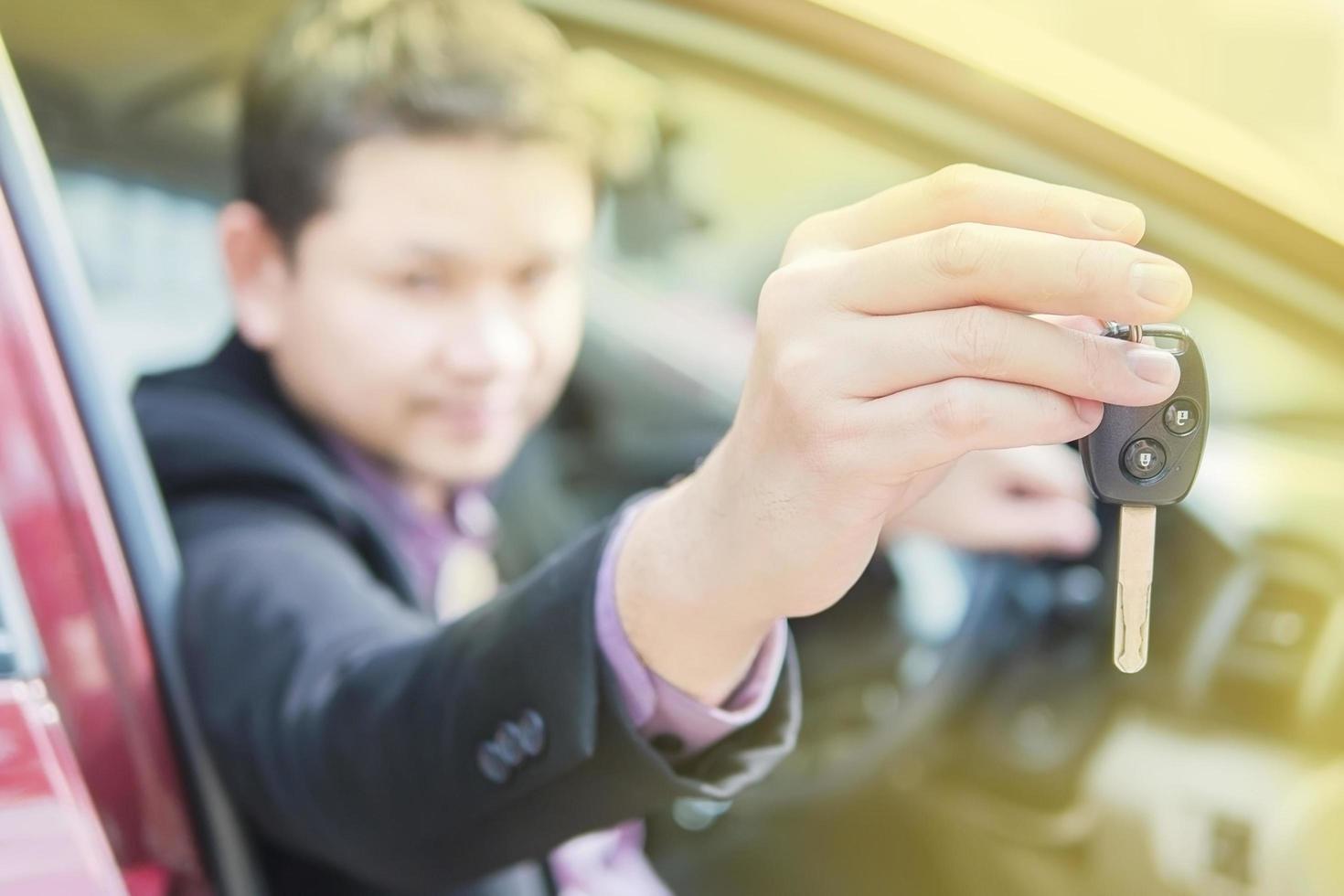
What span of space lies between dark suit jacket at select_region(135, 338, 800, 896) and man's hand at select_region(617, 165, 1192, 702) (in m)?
0.17

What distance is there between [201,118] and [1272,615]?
3.69ft

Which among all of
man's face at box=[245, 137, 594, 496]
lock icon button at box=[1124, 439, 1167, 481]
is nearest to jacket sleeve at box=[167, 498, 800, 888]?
man's face at box=[245, 137, 594, 496]

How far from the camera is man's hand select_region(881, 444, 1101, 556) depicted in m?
1.27

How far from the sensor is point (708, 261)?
128 centimetres

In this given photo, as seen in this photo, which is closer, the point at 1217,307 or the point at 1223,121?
the point at 1223,121

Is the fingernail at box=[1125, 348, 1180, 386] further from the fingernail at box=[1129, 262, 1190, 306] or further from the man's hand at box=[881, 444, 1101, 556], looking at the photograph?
the man's hand at box=[881, 444, 1101, 556]

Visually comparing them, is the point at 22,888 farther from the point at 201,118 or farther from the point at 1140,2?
the point at 1140,2

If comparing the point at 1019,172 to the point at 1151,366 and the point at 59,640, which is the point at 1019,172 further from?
the point at 59,640

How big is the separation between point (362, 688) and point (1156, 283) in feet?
2.01

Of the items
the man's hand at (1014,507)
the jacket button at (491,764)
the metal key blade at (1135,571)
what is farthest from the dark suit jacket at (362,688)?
the man's hand at (1014,507)

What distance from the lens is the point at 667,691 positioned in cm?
76

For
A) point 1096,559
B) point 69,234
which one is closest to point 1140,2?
point 1096,559

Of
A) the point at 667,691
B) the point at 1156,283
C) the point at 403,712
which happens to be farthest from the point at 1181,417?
the point at 403,712

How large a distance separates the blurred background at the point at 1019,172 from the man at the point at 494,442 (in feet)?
0.21
